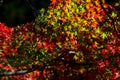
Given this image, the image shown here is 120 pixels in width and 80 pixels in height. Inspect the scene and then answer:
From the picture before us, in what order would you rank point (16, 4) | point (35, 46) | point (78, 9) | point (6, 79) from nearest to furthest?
point (16, 4) → point (6, 79) → point (35, 46) → point (78, 9)

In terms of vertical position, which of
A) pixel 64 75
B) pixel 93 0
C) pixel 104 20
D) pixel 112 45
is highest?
pixel 93 0

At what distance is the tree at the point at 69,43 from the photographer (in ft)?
41.9

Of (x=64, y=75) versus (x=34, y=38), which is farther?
(x=34, y=38)

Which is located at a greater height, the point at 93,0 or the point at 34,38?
the point at 93,0

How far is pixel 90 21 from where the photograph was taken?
15.2 m

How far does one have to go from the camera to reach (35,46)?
14547mm

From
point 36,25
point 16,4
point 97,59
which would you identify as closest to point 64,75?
point 97,59

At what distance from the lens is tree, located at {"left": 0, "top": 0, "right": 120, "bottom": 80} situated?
1276 centimetres

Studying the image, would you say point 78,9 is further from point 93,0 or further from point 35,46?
point 35,46

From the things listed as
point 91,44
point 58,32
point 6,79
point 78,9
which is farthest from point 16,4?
point 78,9

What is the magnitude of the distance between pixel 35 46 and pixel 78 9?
3084 millimetres

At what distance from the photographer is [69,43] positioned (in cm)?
1436

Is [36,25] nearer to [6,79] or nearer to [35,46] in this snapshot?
[35,46]

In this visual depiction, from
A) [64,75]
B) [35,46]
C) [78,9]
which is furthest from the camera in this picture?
[78,9]
